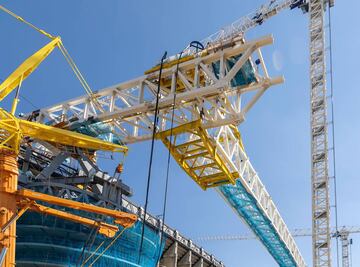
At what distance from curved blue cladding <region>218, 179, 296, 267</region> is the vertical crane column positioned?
160 inches

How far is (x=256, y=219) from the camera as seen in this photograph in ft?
172

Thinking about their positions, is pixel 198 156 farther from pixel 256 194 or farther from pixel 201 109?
pixel 256 194

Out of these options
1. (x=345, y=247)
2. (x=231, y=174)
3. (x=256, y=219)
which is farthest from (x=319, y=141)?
(x=345, y=247)

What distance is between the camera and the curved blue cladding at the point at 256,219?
46750mm

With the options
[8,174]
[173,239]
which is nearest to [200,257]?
[173,239]

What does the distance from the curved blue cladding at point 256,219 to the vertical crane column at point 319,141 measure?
4.06 m

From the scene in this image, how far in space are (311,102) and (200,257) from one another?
73.3ft

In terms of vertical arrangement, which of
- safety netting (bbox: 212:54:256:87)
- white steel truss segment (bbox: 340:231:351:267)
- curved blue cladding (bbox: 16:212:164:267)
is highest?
white steel truss segment (bbox: 340:231:351:267)

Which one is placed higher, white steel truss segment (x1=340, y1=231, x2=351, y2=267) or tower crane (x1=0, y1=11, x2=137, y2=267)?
white steel truss segment (x1=340, y1=231, x2=351, y2=267)

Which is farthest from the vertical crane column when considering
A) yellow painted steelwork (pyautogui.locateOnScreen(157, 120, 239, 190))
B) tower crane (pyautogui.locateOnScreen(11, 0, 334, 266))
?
yellow painted steelwork (pyautogui.locateOnScreen(157, 120, 239, 190))

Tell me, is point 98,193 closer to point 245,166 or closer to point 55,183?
point 55,183

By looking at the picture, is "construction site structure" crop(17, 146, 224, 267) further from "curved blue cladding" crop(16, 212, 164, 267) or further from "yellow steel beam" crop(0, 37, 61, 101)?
"yellow steel beam" crop(0, 37, 61, 101)

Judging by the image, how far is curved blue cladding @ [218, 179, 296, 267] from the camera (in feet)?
153

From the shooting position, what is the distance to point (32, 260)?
33750 mm
